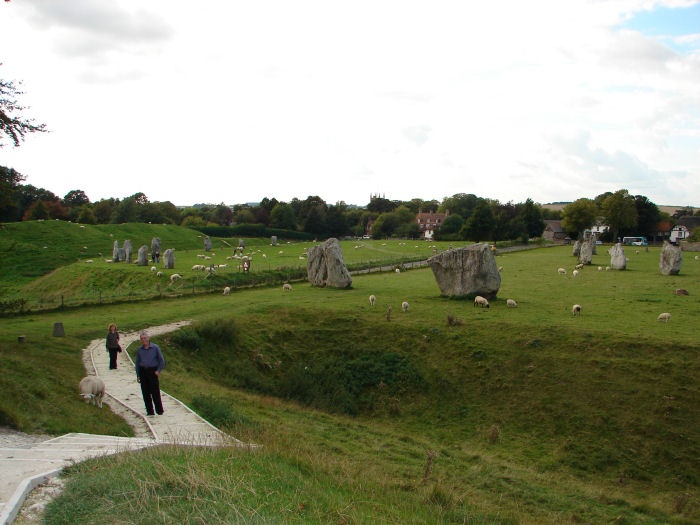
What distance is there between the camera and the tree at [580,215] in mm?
108312

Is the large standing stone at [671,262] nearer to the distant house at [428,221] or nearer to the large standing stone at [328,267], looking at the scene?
the large standing stone at [328,267]

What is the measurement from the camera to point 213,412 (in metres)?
14.9

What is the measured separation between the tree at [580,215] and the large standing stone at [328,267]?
277 feet

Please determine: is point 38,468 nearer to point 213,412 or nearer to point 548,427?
point 213,412

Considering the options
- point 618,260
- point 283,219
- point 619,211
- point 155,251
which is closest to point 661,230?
point 619,211

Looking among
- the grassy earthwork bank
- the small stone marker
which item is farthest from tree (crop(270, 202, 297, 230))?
the small stone marker

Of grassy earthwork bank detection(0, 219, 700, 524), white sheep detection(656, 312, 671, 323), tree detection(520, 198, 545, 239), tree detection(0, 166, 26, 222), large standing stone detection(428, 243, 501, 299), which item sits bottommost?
grassy earthwork bank detection(0, 219, 700, 524)

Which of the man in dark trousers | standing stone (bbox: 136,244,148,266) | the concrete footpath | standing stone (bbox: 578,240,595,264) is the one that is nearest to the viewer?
the concrete footpath

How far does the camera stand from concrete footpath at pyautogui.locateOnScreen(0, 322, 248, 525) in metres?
7.53

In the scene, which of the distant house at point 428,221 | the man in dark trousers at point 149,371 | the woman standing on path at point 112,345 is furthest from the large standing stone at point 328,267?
the distant house at point 428,221

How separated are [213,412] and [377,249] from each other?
69.1m

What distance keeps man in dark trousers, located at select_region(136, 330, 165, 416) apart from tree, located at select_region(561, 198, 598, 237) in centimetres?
10945

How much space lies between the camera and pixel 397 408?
21562 mm

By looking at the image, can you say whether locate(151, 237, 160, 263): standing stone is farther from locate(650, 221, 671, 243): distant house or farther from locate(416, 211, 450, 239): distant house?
locate(650, 221, 671, 243): distant house
